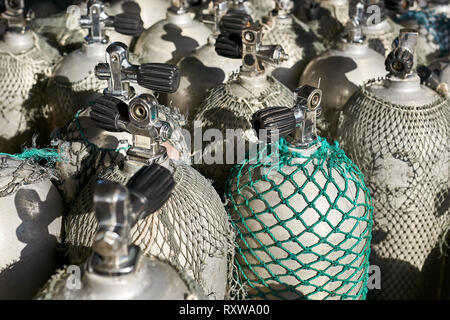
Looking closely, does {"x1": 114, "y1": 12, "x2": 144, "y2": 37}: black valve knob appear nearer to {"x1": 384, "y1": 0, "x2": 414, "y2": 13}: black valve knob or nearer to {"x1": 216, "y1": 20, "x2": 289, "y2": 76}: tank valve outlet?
{"x1": 216, "y1": 20, "x2": 289, "y2": 76}: tank valve outlet

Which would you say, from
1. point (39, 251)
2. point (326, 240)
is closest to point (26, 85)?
point (39, 251)

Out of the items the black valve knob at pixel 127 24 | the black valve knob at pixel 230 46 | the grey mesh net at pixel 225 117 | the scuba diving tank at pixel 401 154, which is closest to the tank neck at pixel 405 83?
the scuba diving tank at pixel 401 154

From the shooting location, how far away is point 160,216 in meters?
1.12

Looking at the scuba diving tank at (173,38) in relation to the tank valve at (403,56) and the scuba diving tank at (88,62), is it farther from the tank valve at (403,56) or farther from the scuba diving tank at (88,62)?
the tank valve at (403,56)

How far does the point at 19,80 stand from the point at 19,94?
45 mm

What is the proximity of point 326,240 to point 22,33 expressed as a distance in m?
1.25

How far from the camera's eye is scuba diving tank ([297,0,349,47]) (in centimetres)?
253

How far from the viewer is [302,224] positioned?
1.28 m

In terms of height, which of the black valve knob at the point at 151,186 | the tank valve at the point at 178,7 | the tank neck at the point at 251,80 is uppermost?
the black valve knob at the point at 151,186

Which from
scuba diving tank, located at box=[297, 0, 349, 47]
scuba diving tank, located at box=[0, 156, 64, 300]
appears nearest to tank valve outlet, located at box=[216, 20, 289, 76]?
scuba diving tank, located at box=[0, 156, 64, 300]

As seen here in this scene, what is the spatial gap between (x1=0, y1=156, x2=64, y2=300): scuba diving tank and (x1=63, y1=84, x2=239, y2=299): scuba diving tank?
0.18 feet

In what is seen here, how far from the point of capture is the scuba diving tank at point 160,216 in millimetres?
1105

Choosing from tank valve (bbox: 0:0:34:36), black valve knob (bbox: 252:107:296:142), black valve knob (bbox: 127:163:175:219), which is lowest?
tank valve (bbox: 0:0:34:36)
